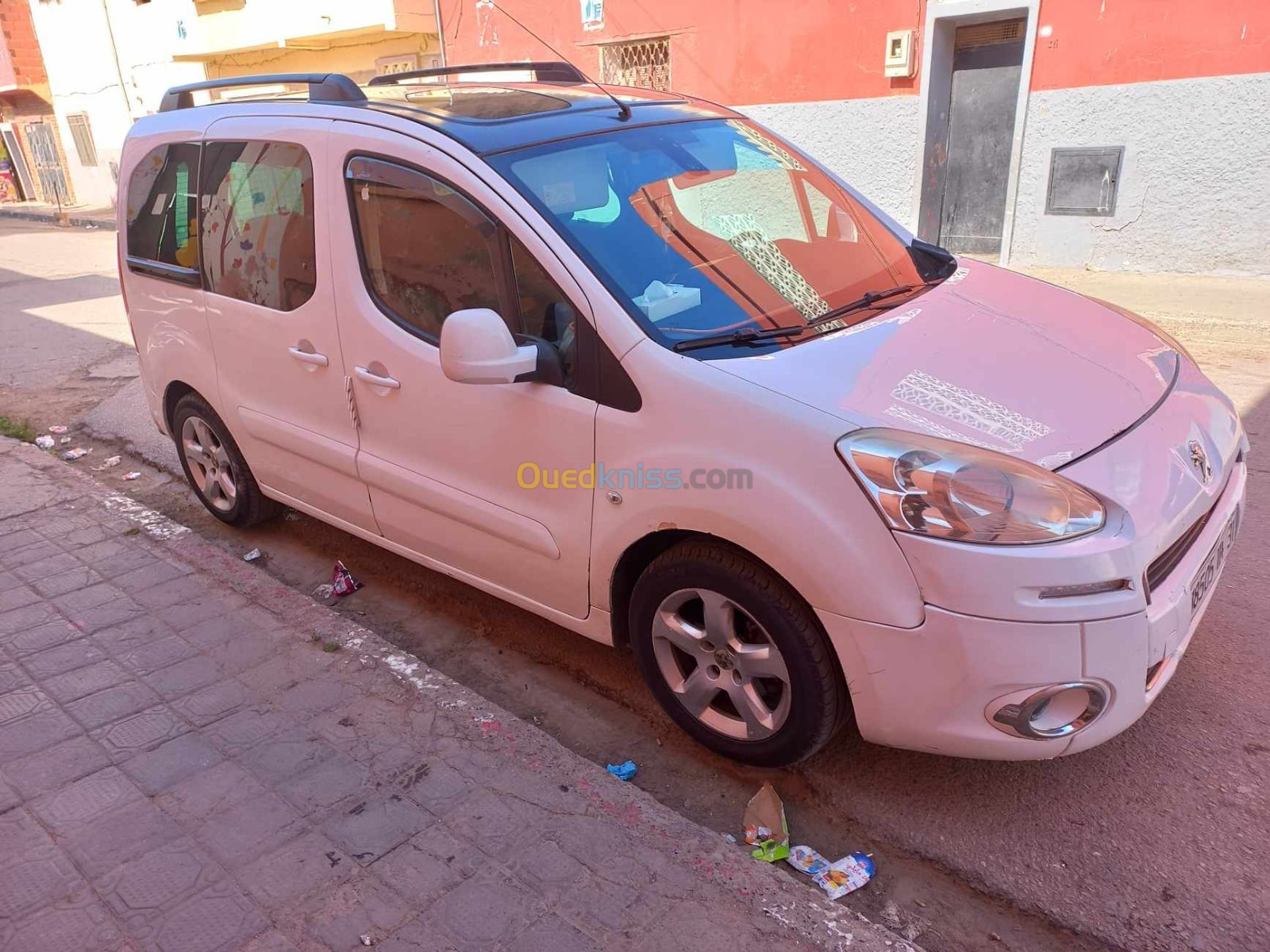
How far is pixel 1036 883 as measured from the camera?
2332 mm

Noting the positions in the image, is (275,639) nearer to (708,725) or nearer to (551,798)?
(551,798)

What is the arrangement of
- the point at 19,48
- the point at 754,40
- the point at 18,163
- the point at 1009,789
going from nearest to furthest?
the point at 1009,789 → the point at 754,40 → the point at 19,48 → the point at 18,163

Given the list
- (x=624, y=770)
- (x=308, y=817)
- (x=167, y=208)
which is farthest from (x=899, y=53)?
(x=308, y=817)

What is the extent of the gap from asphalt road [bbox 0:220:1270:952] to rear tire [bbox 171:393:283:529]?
1.30 feet

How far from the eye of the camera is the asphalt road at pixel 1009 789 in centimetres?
226

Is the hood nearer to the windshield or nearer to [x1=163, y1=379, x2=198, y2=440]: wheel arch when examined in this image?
the windshield

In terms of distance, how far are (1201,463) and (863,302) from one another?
1.06m

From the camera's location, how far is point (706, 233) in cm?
296

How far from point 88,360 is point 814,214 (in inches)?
292

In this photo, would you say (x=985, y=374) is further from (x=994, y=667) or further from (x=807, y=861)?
(x=807, y=861)

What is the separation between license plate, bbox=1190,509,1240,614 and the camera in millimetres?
2412

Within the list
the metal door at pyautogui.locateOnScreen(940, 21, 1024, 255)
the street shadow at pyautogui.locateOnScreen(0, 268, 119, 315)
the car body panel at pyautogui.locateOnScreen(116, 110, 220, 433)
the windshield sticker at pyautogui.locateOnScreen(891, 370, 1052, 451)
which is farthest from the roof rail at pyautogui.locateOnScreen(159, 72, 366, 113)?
the street shadow at pyautogui.locateOnScreen(0, 268, 119, 315)

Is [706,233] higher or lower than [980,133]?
higher

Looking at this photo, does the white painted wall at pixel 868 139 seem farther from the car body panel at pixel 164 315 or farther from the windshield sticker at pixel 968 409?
the windshield sticker at pixel 968 409
